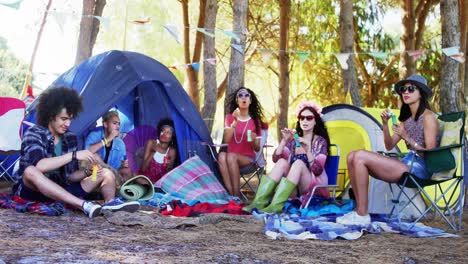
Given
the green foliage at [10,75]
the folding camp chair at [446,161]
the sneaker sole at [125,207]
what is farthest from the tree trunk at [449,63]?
the green foliage at [10,75]

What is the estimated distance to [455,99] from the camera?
607cm

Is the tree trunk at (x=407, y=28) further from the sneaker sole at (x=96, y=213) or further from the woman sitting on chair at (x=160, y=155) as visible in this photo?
the sneaker sole at (x=96, y=213)

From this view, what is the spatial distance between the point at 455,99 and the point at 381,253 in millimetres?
2998

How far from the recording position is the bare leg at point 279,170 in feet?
16.3

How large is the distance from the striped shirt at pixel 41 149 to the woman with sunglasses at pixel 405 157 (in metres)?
1.91

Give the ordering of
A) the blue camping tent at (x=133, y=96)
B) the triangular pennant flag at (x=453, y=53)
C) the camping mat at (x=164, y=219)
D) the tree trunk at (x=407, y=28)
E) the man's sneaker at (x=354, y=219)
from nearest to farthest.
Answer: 1. the camping mat at (x=164, y=219)
2. the man's sneaker at (x=354, y=219)
3. the blue camping tent at (x=133, y=96)
4. the triangular pennant flag at (x=453, y=53)
5. the tree trunk at (x=407, y=28)

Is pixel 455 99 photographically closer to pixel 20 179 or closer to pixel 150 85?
pixel 150 85

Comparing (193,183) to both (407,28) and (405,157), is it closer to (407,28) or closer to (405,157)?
(405,157)

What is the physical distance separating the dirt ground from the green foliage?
62.9 ft

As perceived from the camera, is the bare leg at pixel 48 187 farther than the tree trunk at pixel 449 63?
No

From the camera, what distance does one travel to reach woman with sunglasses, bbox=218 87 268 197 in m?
5.91

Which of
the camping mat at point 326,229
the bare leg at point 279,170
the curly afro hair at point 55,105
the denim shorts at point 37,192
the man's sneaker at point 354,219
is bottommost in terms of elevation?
the camping mat at point 326,229

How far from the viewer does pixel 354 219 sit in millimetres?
4336

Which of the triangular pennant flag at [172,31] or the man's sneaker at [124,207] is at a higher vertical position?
the triangular pennant flag at [172,31]
